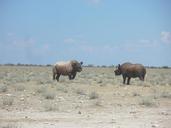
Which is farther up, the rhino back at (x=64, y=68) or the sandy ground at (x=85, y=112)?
the rhino back at (x=64, y=68)

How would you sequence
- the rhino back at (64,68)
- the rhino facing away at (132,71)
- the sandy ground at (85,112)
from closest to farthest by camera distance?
the sandy ground at (85,112) → the rhino facing away at (132,71) → the rhino back at (64,68)

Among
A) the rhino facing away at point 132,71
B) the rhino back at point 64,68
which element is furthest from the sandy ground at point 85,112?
the rhino back at point 64,68

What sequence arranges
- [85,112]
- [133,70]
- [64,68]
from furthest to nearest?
[64,68] → [133,70] → [85,112]

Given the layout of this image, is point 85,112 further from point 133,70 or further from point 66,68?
point 66,68

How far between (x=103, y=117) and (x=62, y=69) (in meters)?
21.6

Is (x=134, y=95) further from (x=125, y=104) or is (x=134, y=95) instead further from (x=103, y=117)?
(x=103, y=117)

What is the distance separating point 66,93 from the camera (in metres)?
24.2

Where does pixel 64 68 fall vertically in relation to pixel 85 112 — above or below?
above

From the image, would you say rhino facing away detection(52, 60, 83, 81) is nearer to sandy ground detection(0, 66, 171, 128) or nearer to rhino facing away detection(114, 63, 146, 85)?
rhino facing away detection(114, 63, 146, 85)

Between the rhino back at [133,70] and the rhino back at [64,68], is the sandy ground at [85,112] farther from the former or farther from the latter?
the rhino back at [64,68]

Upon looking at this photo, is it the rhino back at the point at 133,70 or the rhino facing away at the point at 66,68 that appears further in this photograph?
the rhino facing away at the point at 66,68

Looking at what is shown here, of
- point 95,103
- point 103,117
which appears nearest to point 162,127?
point 103,117

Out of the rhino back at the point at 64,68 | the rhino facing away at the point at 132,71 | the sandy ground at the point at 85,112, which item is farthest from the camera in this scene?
the rhino back at the point at 64,68

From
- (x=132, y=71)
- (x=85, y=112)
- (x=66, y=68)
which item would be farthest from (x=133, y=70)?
(x=85, y=112)
